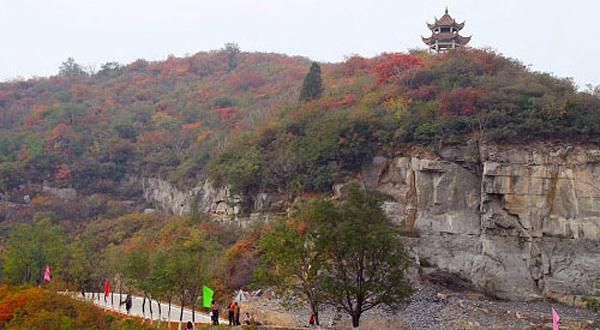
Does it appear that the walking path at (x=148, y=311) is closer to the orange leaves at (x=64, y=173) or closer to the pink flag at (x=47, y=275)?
the pink flag at (x=47, y=275)

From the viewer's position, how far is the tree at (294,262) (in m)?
20.8

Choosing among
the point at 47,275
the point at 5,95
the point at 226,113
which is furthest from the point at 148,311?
the point at 5,95

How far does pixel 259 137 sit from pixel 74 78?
4764cm

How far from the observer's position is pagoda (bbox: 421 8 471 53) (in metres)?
43.4

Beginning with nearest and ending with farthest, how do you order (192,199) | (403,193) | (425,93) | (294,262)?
(294,262)
(403,193)
(425,93)
(192,199)

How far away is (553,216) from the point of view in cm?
2775

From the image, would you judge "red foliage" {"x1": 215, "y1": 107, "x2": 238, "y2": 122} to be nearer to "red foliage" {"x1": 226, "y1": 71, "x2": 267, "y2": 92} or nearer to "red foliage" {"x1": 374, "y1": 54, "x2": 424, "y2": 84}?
"red foliage" {"x1": 226, "y1": 71, "x2": 267, "y2": 92}

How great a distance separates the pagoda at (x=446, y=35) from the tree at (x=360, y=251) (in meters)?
26.4

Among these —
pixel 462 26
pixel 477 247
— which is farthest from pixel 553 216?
pixel 462 26

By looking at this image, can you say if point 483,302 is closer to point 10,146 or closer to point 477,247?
point 477,247

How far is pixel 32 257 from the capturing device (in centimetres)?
2961

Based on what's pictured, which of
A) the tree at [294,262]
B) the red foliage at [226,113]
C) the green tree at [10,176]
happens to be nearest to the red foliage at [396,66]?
the tree at [294,262]

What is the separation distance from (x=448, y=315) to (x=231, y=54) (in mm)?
59846

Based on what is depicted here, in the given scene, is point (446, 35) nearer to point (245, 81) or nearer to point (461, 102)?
point (461, 102)
